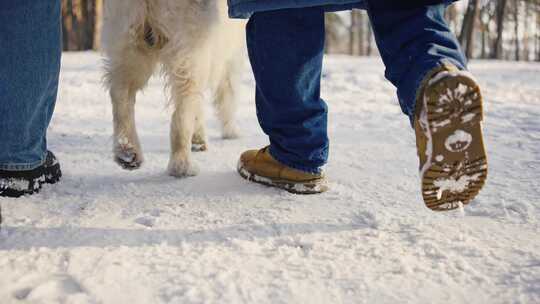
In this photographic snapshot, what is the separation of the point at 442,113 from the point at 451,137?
0.07 m

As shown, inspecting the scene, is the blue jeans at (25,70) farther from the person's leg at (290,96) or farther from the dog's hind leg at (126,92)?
the person's leg at (290,96)

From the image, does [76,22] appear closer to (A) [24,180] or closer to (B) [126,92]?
(B) [126,92]

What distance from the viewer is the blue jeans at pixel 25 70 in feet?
5.49

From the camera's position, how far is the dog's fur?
1884 mm

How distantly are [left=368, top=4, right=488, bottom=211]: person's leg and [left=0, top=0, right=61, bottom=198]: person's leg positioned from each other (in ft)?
4.04

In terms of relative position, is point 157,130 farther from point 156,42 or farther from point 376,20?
point 376,20

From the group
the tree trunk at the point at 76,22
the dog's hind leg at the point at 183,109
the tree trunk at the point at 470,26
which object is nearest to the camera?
the dog's hind leg at the point at 183,109

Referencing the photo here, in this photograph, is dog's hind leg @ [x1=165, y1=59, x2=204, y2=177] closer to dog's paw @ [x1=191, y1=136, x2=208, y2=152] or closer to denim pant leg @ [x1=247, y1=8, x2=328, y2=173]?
denim pant leg @ [x1=247, y1=8, x2=328, y2=173]

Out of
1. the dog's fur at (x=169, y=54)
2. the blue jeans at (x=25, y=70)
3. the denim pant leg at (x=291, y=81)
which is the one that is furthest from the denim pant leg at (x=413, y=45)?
the blue jeans at (x=25, y=70)

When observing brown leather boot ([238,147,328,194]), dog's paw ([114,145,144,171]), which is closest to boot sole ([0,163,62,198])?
dog's paw ([114,145,144,171])

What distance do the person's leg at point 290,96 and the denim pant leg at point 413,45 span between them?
1.11 feet

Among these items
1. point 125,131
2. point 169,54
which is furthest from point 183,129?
point 169,54

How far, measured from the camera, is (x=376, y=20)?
1.52m

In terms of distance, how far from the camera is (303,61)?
71.8 inches
